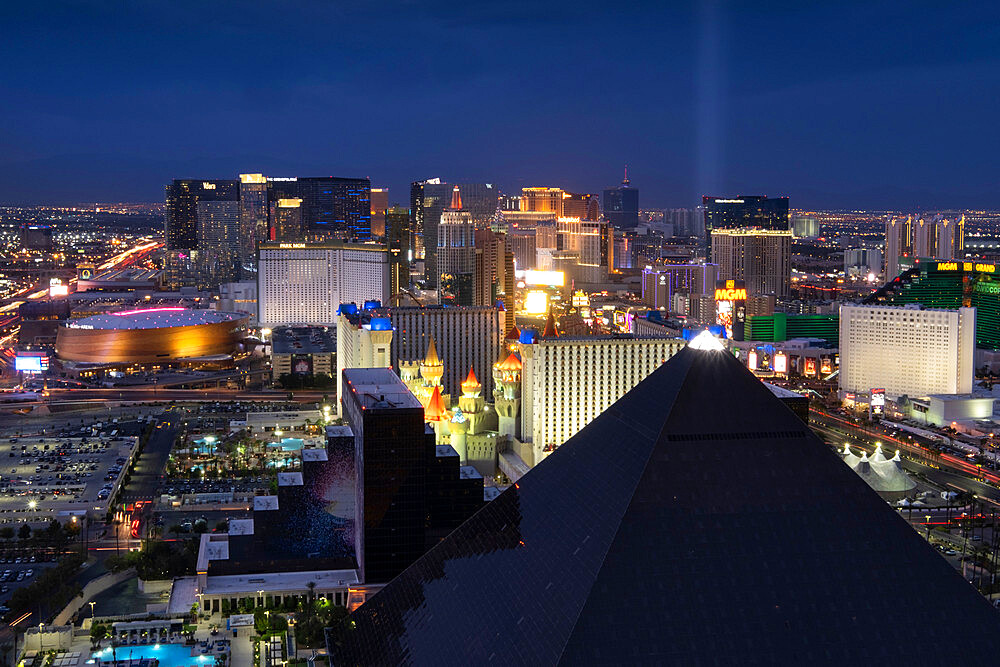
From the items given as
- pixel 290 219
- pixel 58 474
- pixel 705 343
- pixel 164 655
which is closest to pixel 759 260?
pixel 290 219

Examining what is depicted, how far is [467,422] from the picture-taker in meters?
60.4

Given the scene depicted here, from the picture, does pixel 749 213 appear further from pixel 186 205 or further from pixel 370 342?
pixel 370 342

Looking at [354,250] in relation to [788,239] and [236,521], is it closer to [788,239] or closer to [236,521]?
[788,239]

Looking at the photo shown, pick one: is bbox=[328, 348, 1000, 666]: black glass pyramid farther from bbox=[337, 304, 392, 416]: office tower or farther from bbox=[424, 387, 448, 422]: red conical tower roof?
bbox=[337, 304, 392, 416]: office tower

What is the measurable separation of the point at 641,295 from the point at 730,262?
474 inches

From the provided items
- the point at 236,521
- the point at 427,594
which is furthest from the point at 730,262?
the point at 427,594

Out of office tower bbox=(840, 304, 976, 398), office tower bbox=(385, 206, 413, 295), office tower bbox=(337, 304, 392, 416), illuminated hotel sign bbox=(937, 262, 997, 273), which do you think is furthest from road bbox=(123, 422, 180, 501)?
illuminated hotel sign bbox=(937, 262, 997, 273)

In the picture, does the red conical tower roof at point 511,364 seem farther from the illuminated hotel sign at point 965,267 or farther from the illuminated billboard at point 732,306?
the illuminated hotel sign at point 965,267

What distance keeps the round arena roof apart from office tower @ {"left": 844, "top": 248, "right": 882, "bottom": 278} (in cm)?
9791

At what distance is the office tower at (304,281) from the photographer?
123125 mm

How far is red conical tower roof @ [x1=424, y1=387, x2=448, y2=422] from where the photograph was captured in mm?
57844

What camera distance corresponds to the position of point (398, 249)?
12825 cm

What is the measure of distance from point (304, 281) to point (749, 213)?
3098 inches

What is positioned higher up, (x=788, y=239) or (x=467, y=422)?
(x=788, y=239)
